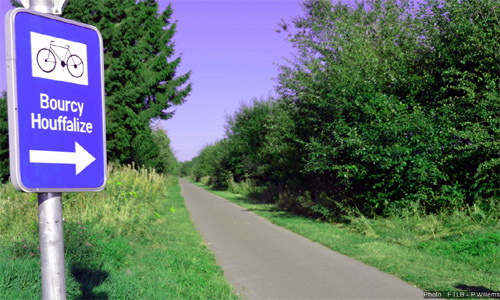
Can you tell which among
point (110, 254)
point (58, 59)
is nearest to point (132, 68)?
point (110, 254)

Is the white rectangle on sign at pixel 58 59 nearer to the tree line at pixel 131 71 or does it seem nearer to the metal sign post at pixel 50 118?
the metal sign post at pixel 50 118

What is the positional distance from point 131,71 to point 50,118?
64.0 ft

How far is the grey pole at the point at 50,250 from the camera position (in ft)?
7.20

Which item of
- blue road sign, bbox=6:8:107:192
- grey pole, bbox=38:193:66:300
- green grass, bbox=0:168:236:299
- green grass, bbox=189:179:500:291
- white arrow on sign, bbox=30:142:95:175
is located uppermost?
blue road sign, bbox=6:8:107:192

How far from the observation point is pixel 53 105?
2.26 meters

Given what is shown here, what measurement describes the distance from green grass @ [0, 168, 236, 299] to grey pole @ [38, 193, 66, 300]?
3.12 m

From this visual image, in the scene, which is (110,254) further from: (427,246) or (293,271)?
(427,246)

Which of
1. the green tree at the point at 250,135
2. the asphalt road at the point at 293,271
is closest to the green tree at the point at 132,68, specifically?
the green tree at the point at 250,135

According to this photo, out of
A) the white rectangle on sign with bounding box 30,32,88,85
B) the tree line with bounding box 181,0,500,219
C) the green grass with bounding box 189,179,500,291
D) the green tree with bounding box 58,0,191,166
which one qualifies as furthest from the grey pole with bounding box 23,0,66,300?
the green tree with bounding box 58,0,191,166

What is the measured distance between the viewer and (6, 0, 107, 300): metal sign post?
215cm

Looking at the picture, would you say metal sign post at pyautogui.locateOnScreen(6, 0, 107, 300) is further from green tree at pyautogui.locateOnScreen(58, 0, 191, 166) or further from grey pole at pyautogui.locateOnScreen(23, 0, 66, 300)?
green tree at pyautogui.locateOnScreen(58, 0, 191, 166)

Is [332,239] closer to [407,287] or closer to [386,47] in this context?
[407,287]

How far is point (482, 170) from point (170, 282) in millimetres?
8323

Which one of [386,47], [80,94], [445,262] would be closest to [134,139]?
[386,47]
